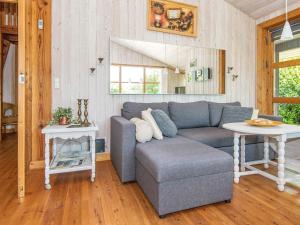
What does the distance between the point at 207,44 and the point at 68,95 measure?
2.52 metres

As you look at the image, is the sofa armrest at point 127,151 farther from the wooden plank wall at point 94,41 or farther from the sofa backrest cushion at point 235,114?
the sofa backrest cushion at point 235,114

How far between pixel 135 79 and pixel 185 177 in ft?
6.13

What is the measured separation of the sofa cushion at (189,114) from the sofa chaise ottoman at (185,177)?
1.15 m

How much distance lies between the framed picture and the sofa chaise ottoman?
2218 millimetres

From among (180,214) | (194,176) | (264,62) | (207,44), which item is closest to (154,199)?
(180,214)

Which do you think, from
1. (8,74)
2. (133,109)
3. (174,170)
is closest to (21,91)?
(133,109)

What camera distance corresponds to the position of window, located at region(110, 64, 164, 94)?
2.99 metres

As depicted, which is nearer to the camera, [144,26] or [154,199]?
[154,199]

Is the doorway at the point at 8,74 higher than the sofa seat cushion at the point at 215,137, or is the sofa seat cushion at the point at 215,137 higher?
the doorway at the point at 8,74

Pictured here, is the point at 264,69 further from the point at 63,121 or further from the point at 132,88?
the point at 63,121

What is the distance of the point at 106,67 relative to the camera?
296 cm

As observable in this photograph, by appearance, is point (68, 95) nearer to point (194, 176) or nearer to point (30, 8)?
point (30, 8)

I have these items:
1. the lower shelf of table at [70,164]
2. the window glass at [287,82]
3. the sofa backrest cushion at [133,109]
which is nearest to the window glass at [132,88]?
the sofa backrest cushion at [133,109]

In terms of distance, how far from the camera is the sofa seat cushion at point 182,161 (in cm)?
156
